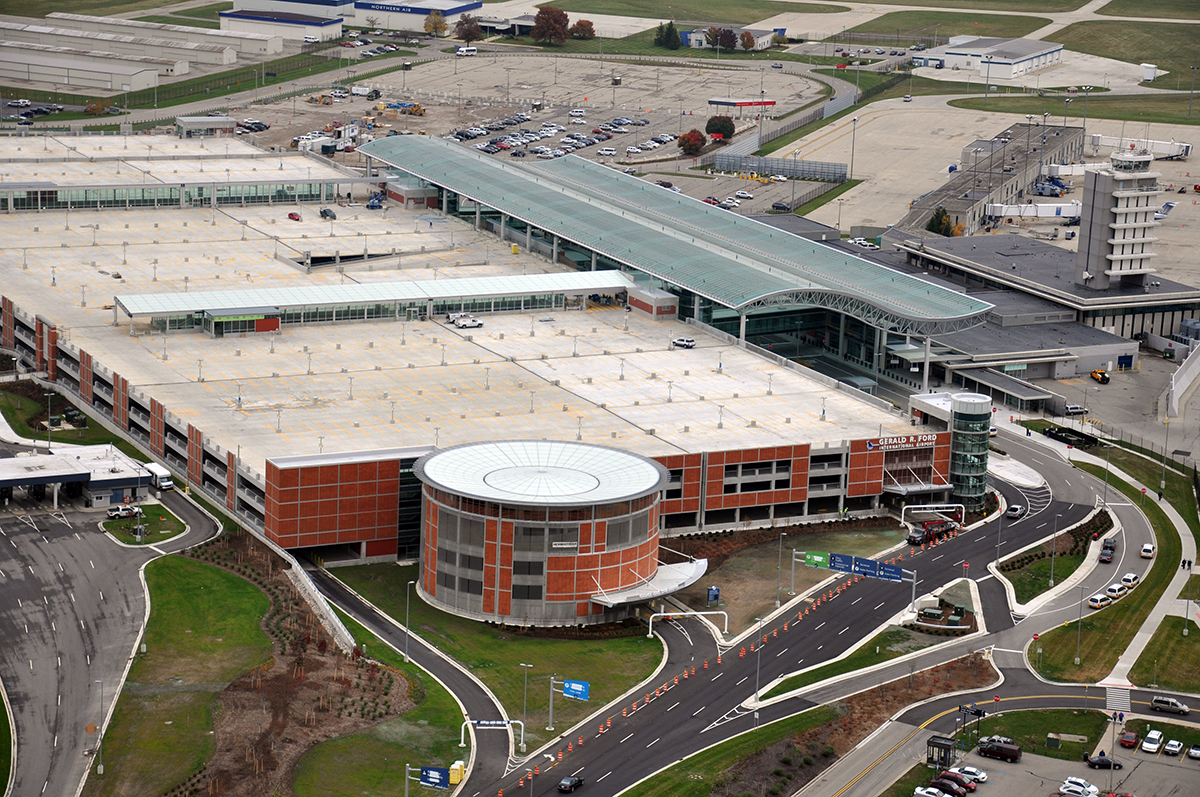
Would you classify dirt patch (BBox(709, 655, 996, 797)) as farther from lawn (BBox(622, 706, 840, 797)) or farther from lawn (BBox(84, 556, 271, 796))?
lawn (BBox(84, 556, 271, 796))

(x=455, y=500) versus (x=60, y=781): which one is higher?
(x=455, y=500)

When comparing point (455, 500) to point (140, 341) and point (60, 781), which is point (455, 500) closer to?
point (60, 781)

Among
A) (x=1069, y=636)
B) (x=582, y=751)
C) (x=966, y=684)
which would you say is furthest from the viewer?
(x=1069, y=636)

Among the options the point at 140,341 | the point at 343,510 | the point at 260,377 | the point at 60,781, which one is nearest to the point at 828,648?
the point at 343,510

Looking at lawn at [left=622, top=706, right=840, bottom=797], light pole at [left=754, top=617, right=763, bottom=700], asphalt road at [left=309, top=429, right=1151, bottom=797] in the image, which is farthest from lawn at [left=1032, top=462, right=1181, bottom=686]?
light pole at [left=754, top=617, right=763, bottom=700]

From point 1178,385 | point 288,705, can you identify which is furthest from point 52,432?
point 1178,385

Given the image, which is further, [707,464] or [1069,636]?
[707,464]

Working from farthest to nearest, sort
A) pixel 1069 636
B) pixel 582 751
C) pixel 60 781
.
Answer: pixel 1069 636 < pixel 582 751 < pixel 60 781
